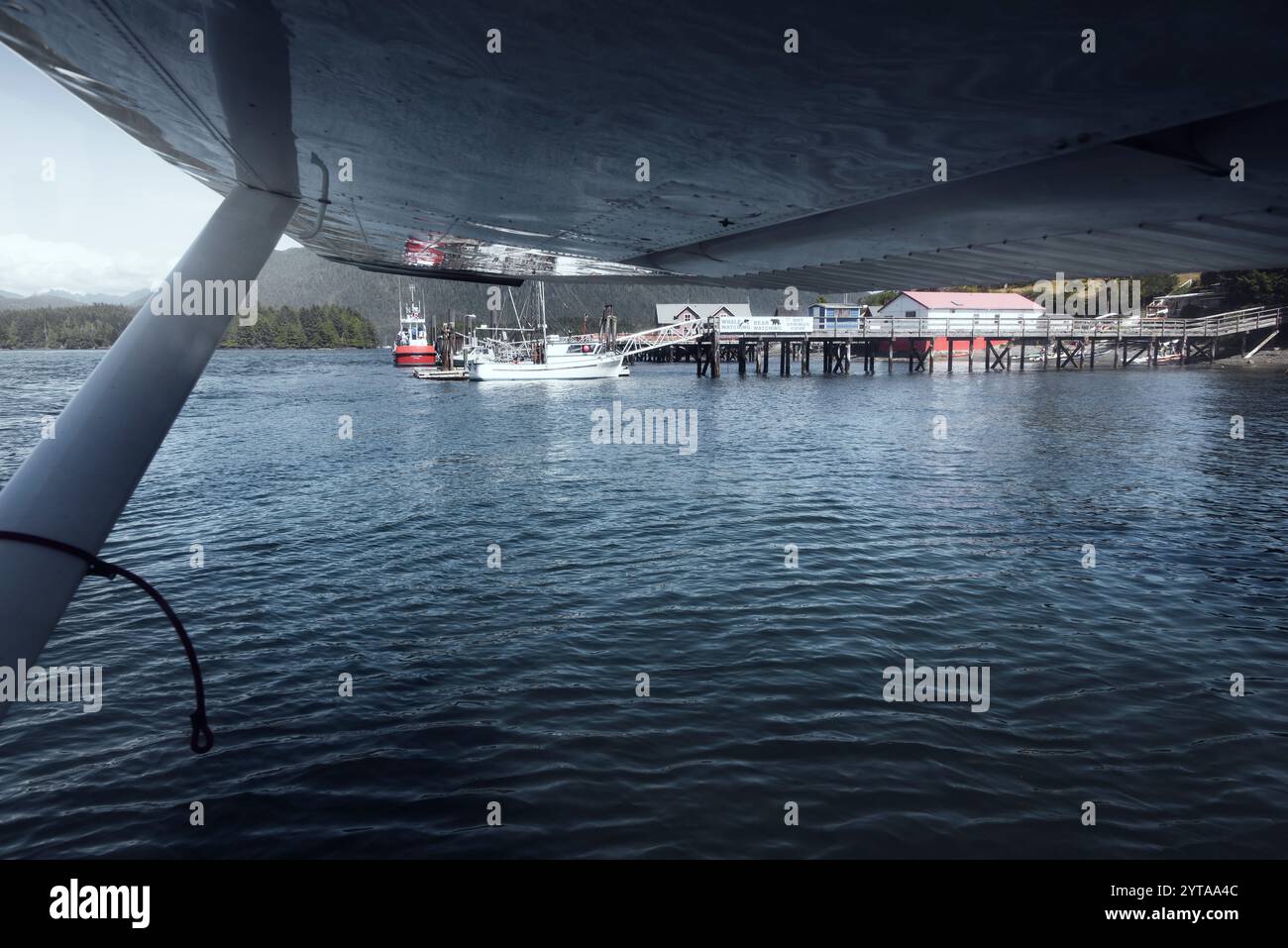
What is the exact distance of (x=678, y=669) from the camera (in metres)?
9.05

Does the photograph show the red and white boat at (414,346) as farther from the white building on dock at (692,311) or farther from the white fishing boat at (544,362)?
the white building on dock at (692,311)

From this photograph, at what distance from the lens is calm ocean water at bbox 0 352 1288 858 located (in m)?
6.27

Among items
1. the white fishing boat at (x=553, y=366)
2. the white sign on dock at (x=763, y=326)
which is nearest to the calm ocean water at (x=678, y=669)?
the white fishing boat at (x=553, y=366)

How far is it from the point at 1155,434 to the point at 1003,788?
27555 millimetres

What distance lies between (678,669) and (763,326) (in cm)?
6692

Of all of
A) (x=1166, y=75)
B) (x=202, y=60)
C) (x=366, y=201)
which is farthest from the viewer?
(x=366, y=201)

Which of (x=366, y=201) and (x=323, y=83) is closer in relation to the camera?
(x=323, y=83)

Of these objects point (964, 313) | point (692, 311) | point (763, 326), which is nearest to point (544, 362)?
point (763, 326)

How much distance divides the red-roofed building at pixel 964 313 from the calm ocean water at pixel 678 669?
193ft

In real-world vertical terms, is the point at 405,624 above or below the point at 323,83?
below

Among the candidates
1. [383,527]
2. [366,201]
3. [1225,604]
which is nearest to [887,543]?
[1225,604]

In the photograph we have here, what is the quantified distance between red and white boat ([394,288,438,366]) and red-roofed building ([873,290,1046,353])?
5129 cm
